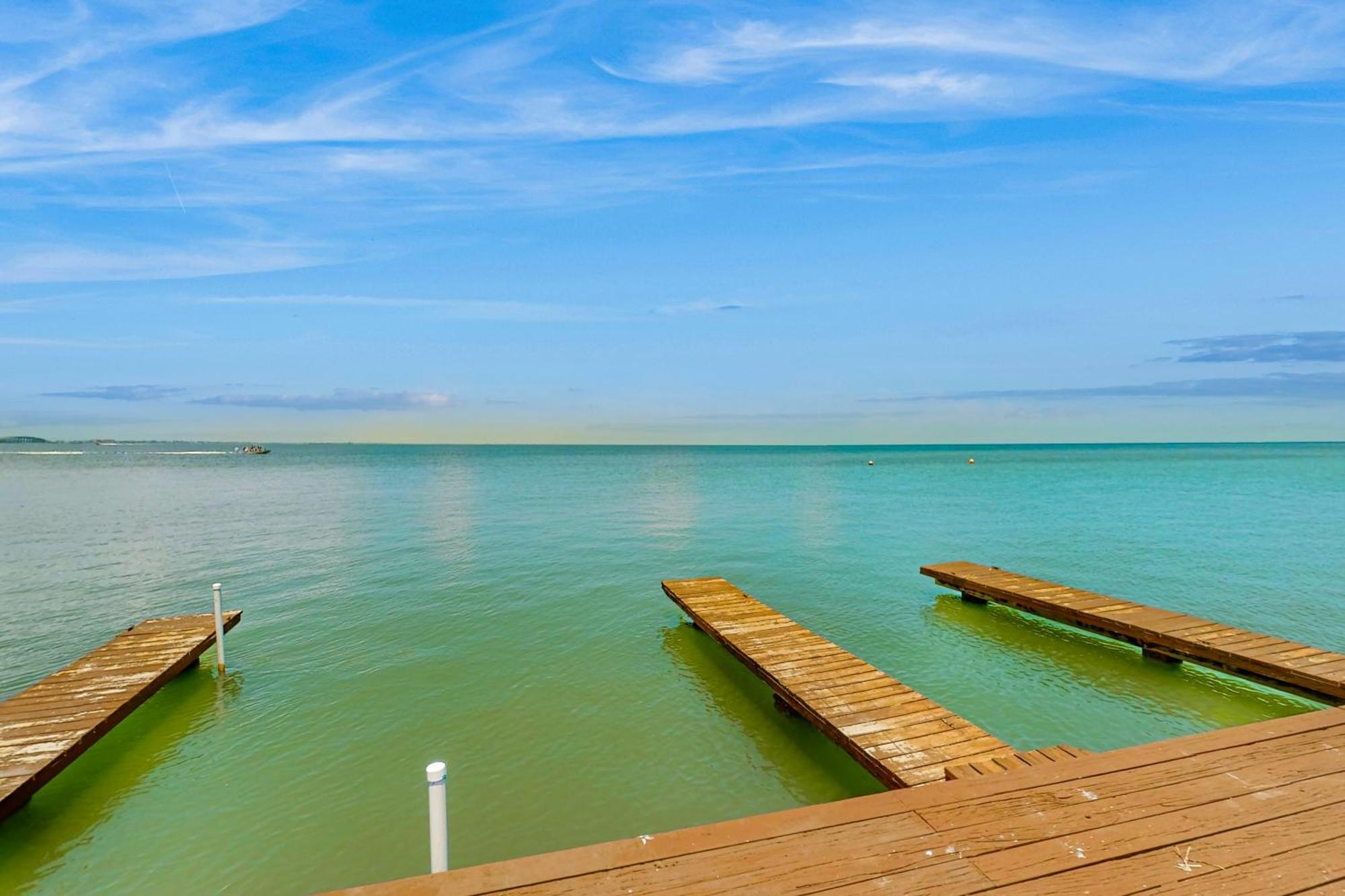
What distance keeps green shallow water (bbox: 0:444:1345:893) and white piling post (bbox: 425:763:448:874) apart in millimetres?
2523

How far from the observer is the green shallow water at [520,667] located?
22.5ft

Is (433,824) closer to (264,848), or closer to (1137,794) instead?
(264,848)

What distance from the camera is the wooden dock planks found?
21.0 ft

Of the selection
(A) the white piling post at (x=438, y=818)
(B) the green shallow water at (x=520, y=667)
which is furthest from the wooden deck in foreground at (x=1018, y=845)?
(B) the green shallow water at (x=520, y=667)

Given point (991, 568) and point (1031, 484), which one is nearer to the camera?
point (991, 568)

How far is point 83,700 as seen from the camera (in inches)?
323

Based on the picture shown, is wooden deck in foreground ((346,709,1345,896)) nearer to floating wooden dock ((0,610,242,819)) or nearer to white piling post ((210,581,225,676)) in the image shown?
floating wooden dock ((0,610,242,819))

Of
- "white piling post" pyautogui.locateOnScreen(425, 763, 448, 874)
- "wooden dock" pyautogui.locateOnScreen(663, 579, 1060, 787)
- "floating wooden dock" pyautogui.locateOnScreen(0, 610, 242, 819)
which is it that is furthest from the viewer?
"floating wooden dock" pyautogui.locateOnScreen(0, 610, 242, 819)

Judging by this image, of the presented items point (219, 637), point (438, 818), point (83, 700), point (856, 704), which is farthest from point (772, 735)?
point (219, 637)

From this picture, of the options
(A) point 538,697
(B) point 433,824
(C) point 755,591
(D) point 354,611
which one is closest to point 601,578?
(C) point 755,591

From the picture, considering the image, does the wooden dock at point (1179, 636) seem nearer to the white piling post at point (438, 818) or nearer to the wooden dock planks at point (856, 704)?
the wooden dock planks at point (856, 704)

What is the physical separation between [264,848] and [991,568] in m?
15.8

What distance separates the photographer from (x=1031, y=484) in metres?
52.4

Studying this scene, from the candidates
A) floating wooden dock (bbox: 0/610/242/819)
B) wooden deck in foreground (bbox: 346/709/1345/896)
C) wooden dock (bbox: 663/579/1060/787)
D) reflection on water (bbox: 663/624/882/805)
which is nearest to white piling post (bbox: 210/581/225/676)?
floating wooden dock (bbox: 0/610/242/819)
